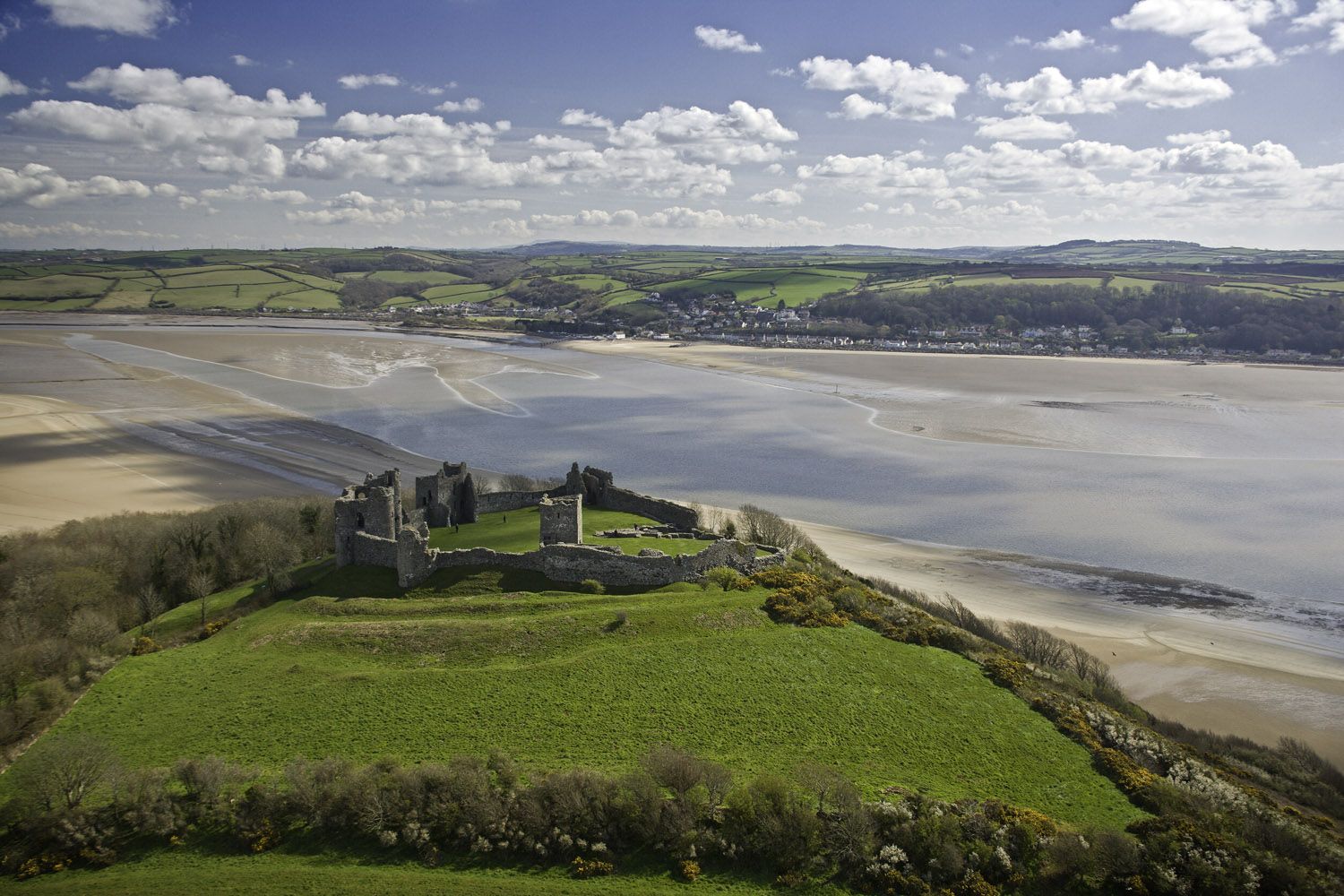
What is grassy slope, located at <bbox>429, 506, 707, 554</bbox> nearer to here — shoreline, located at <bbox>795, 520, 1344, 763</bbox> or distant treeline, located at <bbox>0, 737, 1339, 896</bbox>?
shoreline, located at <bbox>795, 520, 1344, 763</bbox>

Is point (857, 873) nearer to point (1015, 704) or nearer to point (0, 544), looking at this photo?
point (1015, 704)

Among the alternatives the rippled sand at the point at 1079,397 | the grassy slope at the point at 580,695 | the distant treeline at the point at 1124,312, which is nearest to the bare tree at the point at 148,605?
the grassy slope at the point at 580,695

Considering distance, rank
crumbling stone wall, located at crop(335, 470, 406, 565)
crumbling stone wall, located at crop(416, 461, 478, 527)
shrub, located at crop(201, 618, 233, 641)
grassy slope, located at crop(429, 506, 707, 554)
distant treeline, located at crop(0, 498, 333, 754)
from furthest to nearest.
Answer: crumbling stone wall, located at crop(416, 461, 478, 527), grassy slope, located at crop(429, 506, 707, 554), crumbling stone wall, located at crop(335, 470, 406, 565), shrub, located at crop(201, 618, 233, 641), distant treeline, located at crop(0, 498, 333, 754)

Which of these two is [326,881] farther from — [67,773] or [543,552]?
[543,552]

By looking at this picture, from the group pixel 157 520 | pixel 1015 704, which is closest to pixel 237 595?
pixel 157 520

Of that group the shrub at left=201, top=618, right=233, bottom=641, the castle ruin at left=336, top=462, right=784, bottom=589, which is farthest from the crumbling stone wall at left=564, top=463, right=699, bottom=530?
the shrub at left=201, top=618, right=233, bottom=641

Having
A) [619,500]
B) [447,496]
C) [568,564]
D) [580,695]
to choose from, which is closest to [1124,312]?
[619,500]
